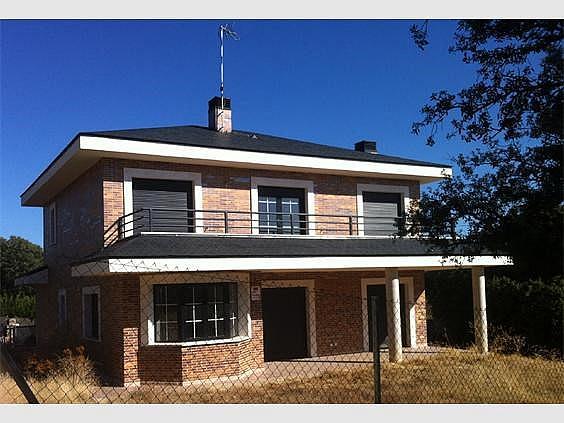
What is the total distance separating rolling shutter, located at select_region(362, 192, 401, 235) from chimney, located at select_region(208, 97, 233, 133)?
5.19 m

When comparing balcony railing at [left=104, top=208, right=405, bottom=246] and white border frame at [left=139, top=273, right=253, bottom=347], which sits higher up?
balcony railing at [left=104, top=208, right=405, bottom=246]

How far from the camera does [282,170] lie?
17.8 m

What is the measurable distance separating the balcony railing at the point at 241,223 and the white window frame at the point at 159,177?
38 millimetres

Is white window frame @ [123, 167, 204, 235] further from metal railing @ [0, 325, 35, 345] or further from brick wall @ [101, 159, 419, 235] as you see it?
metal railing @ [0, 325, 35, 345]

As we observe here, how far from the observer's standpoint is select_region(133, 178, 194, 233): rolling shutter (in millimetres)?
15734

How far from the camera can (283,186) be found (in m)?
17.8

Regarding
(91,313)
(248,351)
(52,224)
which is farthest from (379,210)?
(52,224)

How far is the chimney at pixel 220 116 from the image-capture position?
20.4m

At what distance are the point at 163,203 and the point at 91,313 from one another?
4033 millimetres

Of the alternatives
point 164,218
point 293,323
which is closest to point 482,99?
point 164,218

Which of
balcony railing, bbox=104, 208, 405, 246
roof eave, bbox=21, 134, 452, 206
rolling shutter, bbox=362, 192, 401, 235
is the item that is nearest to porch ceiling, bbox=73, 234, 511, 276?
balcony railing, bbox=104, 208, 405, 246

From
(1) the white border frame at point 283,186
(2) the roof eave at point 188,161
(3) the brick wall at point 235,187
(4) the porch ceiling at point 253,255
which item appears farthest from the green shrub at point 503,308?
(1) the white border frame at point 283,186

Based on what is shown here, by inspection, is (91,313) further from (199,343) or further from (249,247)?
(249,247)

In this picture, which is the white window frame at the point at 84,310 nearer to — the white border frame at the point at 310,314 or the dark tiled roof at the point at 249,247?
the dark tiled roof at the point at 249,247
